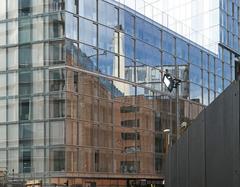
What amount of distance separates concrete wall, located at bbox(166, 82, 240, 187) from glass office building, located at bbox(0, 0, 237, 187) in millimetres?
39282

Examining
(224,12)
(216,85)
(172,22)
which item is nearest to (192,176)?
(172,22)

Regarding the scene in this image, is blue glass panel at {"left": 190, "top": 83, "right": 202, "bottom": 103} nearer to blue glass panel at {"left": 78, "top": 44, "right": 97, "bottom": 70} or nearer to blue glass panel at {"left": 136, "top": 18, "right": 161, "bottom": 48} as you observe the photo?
blue glass panel at {"left": 136, "top": 18, "right": 161, "bottom": 48}

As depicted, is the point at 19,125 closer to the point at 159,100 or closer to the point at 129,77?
the point at 129,77

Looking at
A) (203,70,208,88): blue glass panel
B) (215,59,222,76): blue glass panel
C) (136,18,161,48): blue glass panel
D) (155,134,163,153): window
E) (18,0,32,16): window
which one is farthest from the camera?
(215,59,222,76): blue glass panel

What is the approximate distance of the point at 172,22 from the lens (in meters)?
66.1

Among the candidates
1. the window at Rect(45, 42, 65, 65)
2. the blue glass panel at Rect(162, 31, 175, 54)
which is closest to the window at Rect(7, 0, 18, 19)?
the window at Rect(45, 42, 65, 65)

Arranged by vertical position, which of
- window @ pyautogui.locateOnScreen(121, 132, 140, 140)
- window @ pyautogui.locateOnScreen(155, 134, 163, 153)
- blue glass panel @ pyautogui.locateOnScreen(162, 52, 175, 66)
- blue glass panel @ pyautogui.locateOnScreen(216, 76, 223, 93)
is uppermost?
blue glass panel @ pyautogui.locateOnScreen(162, 52, 175, 66)

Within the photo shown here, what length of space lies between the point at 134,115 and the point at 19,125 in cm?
1191

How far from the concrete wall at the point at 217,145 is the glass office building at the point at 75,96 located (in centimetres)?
3928

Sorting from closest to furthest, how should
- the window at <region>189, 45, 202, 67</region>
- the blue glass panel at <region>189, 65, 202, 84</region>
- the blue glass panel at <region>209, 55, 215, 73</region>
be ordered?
1. the blue glass panel at <region>189, 65, 202, 84</region>
2. the window at <region>189, 45, 202, 67</region>
3. the blue glass panel at <region>209, 55, 215, 73</region>

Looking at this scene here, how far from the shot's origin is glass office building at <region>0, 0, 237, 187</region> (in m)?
48.0

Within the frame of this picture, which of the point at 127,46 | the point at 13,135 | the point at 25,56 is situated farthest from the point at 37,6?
the point at 13,135

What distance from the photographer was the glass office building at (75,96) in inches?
1890

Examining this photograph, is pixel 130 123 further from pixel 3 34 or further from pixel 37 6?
pixel 3 34
